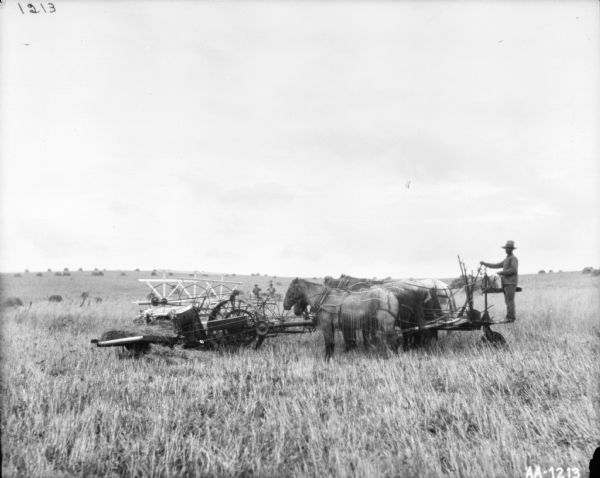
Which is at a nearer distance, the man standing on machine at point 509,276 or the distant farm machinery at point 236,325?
the distant farm machinery at point 236,325

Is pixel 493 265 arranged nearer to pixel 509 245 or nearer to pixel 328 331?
pixel 509 245

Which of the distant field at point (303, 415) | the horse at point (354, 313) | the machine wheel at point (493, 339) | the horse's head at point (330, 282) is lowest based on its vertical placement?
the distant field at point (303, 415)

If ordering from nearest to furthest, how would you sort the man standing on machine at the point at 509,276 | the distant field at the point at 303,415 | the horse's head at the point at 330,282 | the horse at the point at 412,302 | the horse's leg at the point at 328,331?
the distant field at the point at 303,415 → the horse's leg at the point at 328,331 → the man standing on machine at the point at 509,276 → the horse at the point at 412,302 → the horse's head at the point at 330,282

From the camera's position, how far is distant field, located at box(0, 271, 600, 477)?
3523mm

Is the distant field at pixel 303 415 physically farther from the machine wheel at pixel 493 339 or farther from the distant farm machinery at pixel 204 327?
the distant farm machinery at pixel 204 327

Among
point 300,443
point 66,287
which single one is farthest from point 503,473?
point 66,287

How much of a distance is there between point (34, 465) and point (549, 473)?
4339 millimetres

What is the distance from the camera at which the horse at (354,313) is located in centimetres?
875

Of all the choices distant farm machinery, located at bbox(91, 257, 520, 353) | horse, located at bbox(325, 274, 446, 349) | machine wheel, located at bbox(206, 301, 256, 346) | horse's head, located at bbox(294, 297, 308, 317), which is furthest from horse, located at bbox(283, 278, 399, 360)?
machine wheel, located at bbox(206, 301, 256, 346)

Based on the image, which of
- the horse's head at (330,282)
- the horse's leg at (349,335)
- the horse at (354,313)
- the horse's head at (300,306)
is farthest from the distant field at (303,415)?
the horse's head at (330,282)

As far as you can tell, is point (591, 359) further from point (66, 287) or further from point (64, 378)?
point (66, 287)

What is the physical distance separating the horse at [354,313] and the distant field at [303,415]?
628 mm

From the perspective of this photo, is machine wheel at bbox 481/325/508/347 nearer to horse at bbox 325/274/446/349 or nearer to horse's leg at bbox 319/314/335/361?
horse at bbox 325/274/446/349

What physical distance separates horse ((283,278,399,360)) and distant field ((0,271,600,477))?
628mm
